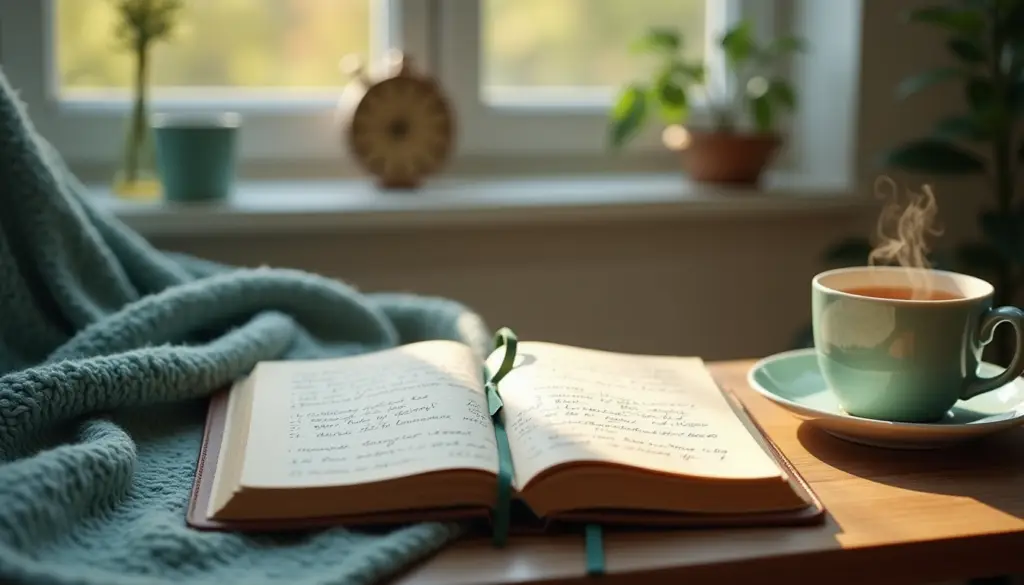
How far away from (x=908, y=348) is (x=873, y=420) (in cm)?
5

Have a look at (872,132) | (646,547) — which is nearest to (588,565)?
(646,547)

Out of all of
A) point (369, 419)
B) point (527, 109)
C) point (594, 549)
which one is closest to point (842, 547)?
point (594, 549)

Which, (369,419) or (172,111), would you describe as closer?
(369,419)

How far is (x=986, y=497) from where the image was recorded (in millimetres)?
678

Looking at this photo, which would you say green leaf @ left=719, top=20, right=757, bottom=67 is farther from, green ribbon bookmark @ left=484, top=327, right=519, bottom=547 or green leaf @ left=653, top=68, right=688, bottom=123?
green ribbon bookmark @ left=484, top=327, right=519, bottom=547

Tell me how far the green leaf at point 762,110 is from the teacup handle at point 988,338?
0.66 m

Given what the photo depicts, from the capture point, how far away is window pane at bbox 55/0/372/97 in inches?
51.1

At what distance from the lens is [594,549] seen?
595 millimetres

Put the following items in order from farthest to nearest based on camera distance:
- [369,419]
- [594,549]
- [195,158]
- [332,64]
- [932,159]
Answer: [332,64], [932,159], [195,158], [369,419], [594,549]

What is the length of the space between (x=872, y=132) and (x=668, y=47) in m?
0.28

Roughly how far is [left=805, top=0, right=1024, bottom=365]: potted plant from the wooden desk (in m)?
0.63

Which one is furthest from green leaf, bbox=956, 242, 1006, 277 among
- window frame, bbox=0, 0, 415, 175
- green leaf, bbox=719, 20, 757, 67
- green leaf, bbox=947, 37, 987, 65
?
window frame, bbox=0, 0, 415, 175

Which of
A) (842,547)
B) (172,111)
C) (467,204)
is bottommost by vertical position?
(842,547)

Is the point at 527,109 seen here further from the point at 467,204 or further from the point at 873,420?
the point at 873,420
